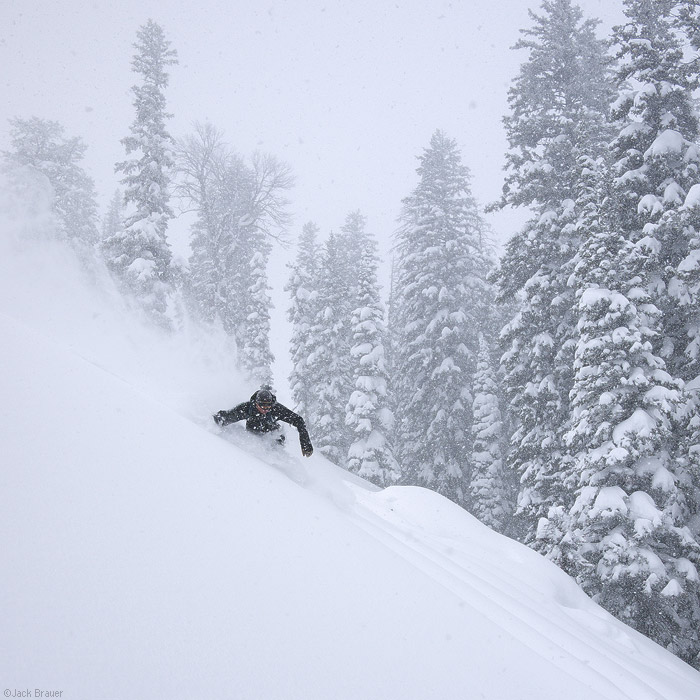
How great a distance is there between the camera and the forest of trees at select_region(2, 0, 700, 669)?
10.1 m

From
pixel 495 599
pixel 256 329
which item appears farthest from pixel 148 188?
pixel 495 599

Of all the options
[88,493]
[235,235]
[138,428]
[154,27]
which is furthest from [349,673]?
[235,235]

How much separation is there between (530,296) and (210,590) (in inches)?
586

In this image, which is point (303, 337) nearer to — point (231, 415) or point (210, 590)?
point (231, 415)

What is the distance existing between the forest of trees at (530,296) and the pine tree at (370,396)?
0.35ft

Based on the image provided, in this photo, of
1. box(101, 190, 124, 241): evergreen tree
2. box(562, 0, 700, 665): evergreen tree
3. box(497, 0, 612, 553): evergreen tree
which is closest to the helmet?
box(562, 0, 700, 665): evergreen tree

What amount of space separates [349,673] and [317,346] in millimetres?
23079

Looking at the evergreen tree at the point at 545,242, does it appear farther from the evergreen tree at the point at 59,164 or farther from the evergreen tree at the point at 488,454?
the evergreen tree at the point at 59,164

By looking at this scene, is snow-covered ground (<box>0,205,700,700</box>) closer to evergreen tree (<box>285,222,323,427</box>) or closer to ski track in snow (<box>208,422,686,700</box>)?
ski track in snow (<box>208,422,686,700</box>)

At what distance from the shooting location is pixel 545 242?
15.4 m

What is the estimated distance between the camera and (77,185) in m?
30.6

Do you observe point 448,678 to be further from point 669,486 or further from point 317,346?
point 317,346

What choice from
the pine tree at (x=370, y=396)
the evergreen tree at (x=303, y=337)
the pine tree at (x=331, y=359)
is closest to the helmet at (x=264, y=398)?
the pine tree at (x=370, y=396)

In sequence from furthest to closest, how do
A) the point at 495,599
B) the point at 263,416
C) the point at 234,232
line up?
the point at 234,232 → the point at 263,416 → the point at 495,599
